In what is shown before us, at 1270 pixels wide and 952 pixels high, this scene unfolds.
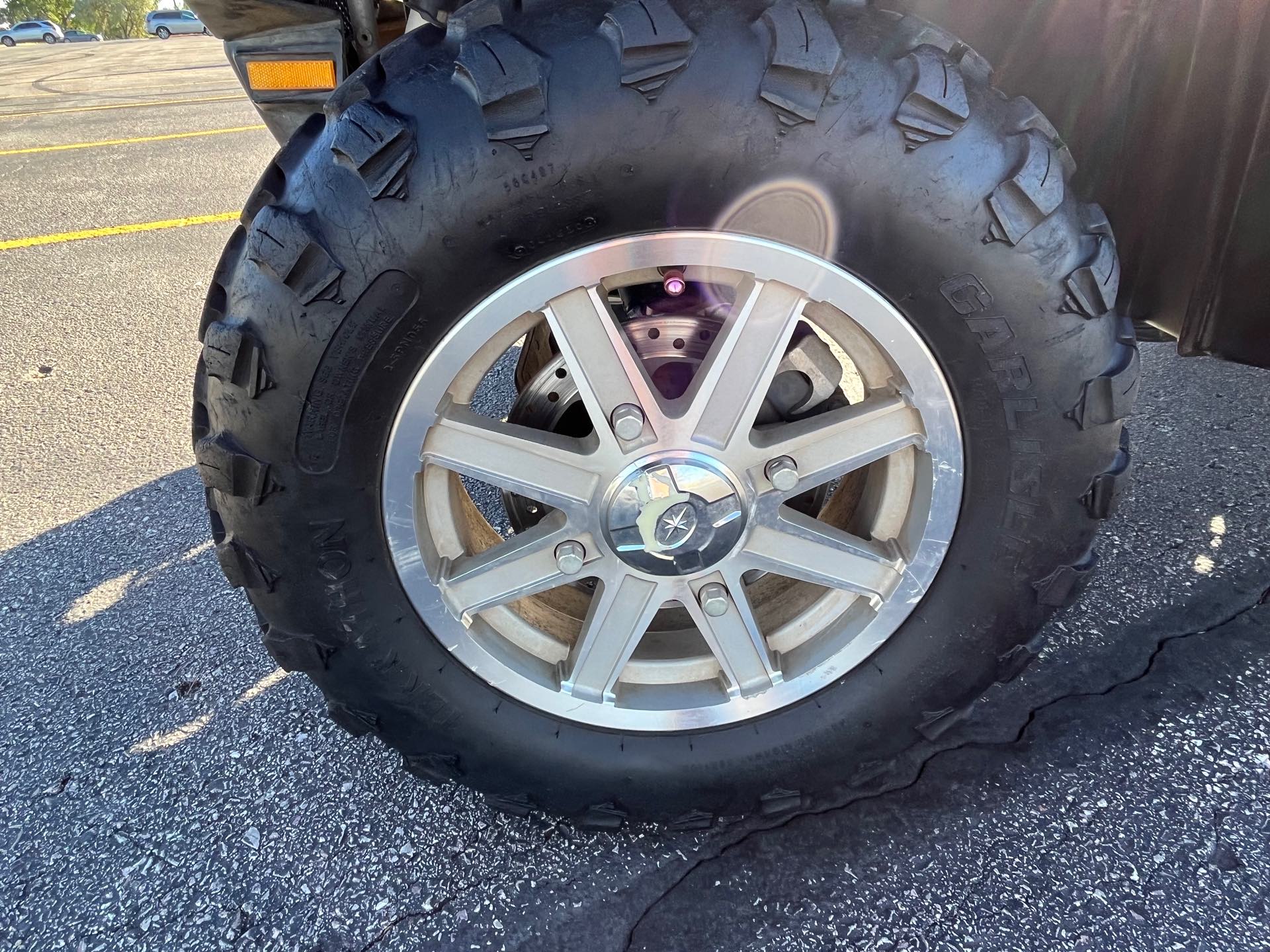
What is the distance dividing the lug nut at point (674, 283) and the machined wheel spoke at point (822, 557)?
0.47m

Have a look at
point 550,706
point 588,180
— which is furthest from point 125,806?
point 588,180

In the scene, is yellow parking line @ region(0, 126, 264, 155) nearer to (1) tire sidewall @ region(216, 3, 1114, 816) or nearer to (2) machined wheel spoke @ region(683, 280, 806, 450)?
(1) tire sidewall @ region(216, 3, 1114, 816)

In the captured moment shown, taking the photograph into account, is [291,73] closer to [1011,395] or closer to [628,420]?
[628,420]

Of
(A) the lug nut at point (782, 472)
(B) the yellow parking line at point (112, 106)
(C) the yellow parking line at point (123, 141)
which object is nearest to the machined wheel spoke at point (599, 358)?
(A) the lug nut at point (782, 472)

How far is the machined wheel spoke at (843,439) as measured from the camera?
1480 mm

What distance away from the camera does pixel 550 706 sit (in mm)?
1660

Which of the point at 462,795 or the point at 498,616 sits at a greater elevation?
the point at 498,616

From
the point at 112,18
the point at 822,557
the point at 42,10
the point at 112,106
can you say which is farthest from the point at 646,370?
the point at 42,10

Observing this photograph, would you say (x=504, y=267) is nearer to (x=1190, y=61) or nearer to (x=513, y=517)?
(x=513, y=517)

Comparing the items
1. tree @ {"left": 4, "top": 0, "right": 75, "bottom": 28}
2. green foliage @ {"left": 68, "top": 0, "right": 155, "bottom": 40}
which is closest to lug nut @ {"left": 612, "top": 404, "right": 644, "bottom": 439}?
green foliage @ {"left": 68, "top": 0, "right": 155, "bottom": 40}

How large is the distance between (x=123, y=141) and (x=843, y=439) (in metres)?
9.83

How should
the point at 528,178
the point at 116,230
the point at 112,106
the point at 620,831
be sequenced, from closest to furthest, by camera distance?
the point at 528,178 < the point at 620,831 < the point at 116,230 < the point at 112,106

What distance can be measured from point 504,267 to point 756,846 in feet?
4.22

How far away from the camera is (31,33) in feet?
137
